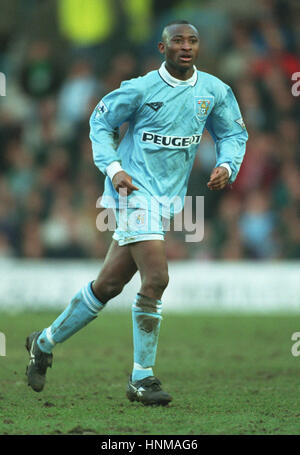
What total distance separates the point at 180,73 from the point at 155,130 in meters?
0.41

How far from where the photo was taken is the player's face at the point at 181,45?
6453mm

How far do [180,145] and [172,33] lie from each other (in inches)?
29.1

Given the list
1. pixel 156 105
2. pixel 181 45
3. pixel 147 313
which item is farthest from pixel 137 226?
pixel 181 45

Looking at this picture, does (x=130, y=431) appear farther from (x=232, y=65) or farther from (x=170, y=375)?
(x=232, y=65)

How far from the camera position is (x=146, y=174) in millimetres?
6555

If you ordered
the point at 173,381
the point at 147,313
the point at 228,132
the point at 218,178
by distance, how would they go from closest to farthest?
the point at 147,313 < the point at 218,178 < the point at 228,132 < the point at 173,381

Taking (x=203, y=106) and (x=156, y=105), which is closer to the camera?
(x=156, y=105)

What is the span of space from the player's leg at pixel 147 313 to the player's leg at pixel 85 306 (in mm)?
128

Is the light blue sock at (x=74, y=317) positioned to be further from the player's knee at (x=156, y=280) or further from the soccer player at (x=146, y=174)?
the player's knee at (x=156, y=280)

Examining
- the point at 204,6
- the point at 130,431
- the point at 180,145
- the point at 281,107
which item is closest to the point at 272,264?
the point at 281,107

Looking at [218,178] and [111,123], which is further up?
[111,123]

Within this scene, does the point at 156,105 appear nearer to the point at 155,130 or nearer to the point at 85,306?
the point at 155,130
